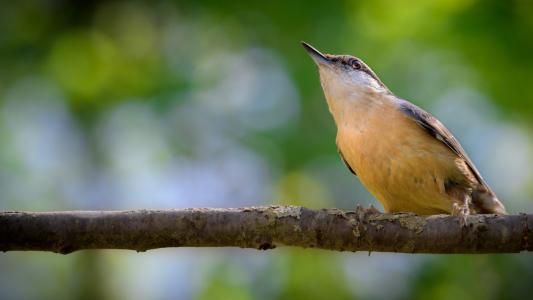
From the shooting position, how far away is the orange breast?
378 cm

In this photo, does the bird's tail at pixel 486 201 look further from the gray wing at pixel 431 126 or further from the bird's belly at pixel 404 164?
the bird's belly at pixel 404 164

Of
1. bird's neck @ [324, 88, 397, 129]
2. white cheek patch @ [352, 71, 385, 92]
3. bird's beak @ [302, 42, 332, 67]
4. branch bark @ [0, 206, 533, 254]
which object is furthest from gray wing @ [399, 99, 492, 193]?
branch bark @ [0, 206, 533, 254]

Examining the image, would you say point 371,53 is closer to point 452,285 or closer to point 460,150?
point 460,150

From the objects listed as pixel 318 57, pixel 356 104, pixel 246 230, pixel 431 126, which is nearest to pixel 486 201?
pixel 431 126

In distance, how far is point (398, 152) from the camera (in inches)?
149

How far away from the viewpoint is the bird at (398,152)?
379 cm

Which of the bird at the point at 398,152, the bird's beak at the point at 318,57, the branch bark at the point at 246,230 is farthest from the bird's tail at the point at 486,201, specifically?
the bird's beak at the point at 318,57

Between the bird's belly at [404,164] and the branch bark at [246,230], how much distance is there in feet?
3.52

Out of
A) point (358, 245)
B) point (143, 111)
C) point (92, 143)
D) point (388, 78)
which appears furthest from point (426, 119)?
point (92, 143)

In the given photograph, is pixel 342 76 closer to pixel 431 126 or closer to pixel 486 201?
pixel 431 126

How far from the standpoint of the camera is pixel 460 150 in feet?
13.7

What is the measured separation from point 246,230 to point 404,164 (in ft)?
6.10

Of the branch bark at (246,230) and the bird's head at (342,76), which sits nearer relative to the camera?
the branch bark at (246,230)

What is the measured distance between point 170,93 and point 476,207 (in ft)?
19.4
